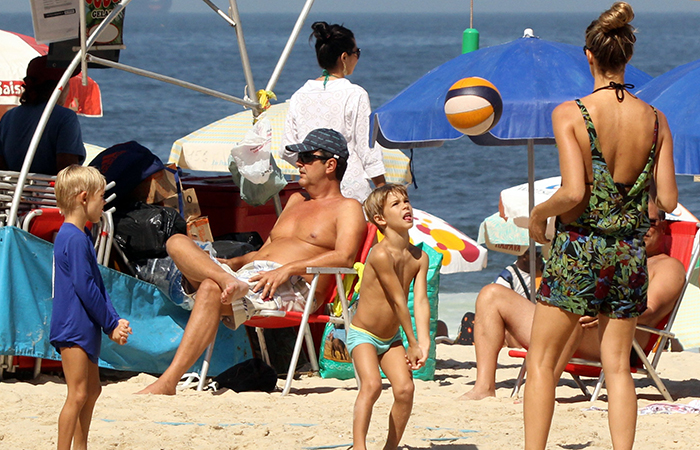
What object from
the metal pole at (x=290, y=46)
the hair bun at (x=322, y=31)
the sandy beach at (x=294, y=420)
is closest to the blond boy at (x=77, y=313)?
the sandy beach at (x=294, y=420)

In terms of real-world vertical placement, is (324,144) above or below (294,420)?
above

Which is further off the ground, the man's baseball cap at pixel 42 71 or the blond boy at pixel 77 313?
the man's baseball cap at pixel 42 71

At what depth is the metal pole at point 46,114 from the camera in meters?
4.89

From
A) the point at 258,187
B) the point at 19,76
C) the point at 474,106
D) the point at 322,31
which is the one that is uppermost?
the point at 322,31

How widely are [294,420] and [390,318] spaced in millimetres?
845

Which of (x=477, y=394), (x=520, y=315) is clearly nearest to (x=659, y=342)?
(x=520, y=315)

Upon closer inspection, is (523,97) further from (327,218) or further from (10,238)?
(10,238)

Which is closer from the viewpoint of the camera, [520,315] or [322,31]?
[520,315]

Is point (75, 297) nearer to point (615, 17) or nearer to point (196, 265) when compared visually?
point (196, 265)

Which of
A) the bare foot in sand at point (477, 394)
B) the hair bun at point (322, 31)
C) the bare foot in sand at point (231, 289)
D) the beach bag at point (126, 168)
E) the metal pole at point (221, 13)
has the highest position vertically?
the metal pole at point (221, 13)

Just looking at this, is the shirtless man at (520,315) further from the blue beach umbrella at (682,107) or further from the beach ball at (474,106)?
the beach ball at (474,106)

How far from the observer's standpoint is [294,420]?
425 centimetres

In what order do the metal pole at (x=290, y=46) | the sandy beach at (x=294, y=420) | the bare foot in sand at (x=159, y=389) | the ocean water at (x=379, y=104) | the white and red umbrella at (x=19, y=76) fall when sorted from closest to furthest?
the sandy beach at (x=294, y=420) < the bare foot in sand at (x=159, y=389) < the metal pole at (x=290, y=46) < the white and red umbrella at (x=19, y=76) < the ocean water at (x=379, y=104)

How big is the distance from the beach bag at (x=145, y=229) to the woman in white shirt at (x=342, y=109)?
0.83 metres
